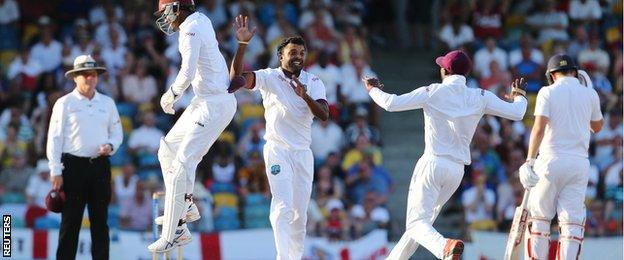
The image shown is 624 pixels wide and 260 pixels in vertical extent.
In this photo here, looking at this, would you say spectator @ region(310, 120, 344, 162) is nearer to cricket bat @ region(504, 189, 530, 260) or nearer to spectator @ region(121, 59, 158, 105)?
spectator @ region(121, 59, 158, 105)

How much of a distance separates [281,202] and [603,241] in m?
5.46

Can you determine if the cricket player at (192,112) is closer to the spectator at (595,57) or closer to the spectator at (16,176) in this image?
the spectator at (16,176)

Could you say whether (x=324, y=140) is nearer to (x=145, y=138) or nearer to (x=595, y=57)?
(x=145, y=138)

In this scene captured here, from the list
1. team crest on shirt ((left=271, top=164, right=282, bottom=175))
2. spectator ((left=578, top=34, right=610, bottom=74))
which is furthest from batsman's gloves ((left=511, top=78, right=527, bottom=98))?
spectator ((left=578, top=34, right=610, bottom=74))

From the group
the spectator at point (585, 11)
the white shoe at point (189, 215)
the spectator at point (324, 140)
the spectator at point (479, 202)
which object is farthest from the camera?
the spectator at point (585, 11)

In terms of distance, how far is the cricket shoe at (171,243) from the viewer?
12.5 m

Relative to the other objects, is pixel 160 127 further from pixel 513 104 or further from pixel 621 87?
pixel 513 104

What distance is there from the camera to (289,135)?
42.3ft

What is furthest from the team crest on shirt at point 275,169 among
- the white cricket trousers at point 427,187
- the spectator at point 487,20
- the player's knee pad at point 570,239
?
the spectator at point 487,20

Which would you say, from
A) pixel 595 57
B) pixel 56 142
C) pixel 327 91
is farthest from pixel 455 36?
pixel 56 142

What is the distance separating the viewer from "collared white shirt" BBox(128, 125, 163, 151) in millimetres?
19578

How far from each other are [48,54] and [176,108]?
2.29m

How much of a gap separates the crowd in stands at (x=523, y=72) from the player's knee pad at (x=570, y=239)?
4842 mm

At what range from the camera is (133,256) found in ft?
56.1
